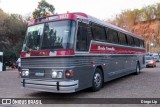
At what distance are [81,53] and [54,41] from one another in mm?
1152

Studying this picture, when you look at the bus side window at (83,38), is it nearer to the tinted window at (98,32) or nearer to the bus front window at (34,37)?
the tinted window at (98,32)

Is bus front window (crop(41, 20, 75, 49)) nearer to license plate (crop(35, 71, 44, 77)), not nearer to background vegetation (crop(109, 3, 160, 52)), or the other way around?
license plate (crop(35, 71, 44, 77))

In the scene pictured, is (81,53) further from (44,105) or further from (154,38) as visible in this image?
(154,38)

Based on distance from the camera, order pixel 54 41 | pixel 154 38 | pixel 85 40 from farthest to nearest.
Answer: pixel 154 38
pixel 85 40
pixel 54 41

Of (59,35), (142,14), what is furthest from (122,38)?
(142,14)

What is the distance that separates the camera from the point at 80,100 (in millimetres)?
8898

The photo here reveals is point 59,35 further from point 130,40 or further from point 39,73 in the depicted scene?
point 130,40

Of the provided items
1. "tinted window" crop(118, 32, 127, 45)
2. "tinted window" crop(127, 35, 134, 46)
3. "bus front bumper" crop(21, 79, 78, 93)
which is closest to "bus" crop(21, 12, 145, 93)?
"bus front bumper" crop(21, 79, 78, 93)

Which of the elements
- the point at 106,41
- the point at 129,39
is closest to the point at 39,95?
the point at 106,41

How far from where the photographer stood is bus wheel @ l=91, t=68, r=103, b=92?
1030 cm


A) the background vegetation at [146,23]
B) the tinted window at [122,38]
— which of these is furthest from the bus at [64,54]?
the background vegetation at [146,23]

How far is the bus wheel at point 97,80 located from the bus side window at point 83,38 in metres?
1.44

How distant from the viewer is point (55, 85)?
844cm

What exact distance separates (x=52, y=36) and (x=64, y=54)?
989mm
